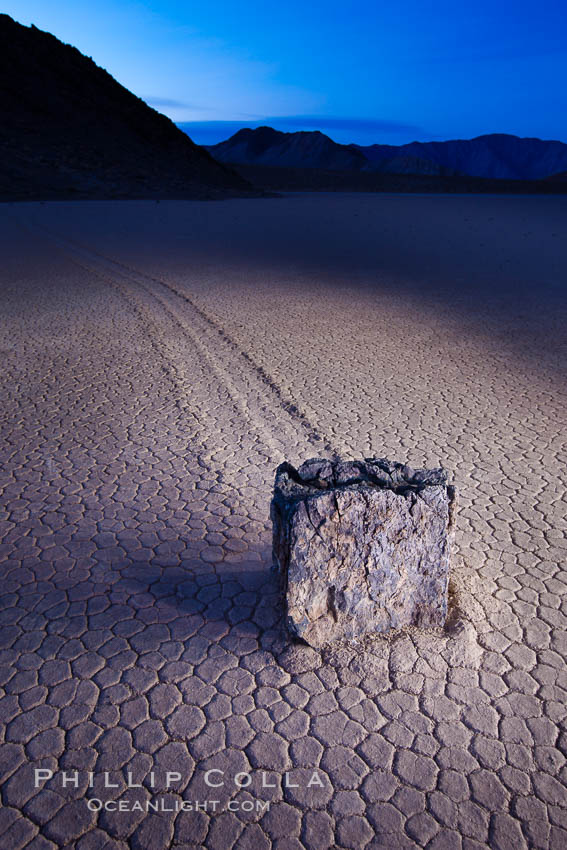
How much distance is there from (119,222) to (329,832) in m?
19.1

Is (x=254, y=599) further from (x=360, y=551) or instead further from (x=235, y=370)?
(x=235, y=370)

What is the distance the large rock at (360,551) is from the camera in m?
2.34

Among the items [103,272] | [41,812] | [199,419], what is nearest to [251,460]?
[199,419]

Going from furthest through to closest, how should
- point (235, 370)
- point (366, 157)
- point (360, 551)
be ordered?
point (366, 157), point (235, 370), point (360, 551)

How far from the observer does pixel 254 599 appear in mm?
2764

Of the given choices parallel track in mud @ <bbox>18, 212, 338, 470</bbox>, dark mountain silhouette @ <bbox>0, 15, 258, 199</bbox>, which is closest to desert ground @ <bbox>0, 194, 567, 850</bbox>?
parallel track in mud @ <bbox>18, 212, 338, 470</bbox>

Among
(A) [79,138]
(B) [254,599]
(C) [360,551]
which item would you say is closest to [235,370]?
(B) [254,599]

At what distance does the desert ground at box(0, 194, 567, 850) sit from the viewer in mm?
1912

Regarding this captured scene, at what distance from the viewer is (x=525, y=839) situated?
5.93 feet

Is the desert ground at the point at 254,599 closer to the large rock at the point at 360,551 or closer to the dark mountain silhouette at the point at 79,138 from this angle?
the large rock at the point at 360,551

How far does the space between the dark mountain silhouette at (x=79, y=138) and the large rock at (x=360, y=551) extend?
3124cm

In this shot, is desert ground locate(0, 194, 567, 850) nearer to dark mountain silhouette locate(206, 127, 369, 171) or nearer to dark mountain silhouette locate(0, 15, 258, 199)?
dark mountain silhouette locate(0, 15, 258, 199)

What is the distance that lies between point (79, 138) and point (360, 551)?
146 ft

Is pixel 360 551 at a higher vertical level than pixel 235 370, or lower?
higher
